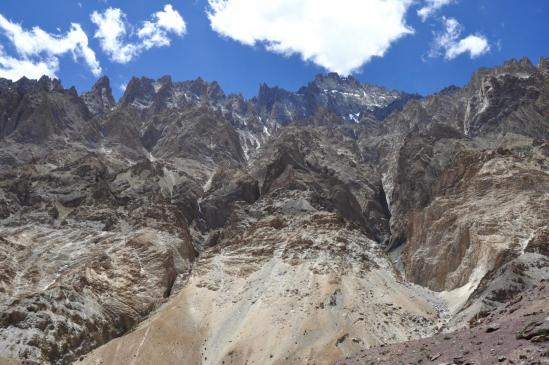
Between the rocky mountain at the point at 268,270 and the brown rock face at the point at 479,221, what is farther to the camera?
the brown rock face at the point at 479,221

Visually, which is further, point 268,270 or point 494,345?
point 268,270

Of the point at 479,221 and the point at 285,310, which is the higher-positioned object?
the point at 479,221

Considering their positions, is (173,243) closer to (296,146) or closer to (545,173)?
(545,173)

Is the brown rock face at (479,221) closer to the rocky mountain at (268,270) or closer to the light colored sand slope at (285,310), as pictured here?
the rocky mountain at (268,270)

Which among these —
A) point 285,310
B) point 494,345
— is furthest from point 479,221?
point 494,345

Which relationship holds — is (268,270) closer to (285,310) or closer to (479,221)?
(285,310)

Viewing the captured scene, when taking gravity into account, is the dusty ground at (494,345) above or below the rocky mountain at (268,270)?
below

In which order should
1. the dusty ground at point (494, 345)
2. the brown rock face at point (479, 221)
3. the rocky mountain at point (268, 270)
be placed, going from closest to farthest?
the dusty ground at point (494, 345)
the rocky mountain at point (268, 270)
the brown rock face at point (479, 221)

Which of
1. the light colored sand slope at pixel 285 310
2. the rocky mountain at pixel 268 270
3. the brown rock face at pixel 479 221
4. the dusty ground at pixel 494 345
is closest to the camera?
the dusty ground at pixel 494 345

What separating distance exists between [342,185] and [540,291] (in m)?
116

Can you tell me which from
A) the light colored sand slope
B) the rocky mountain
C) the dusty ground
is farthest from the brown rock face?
the dusty ground

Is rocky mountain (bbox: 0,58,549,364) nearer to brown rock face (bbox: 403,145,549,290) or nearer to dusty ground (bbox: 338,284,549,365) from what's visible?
dusty ground (bbox: 338,284,549,365)

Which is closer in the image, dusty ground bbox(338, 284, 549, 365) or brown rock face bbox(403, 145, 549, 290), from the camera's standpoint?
dusty ground bbox(338, 284, 549, 365)

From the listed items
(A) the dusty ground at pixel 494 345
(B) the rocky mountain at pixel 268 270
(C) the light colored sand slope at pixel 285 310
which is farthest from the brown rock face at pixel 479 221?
(A) the dusty ground at pixel 494 345
